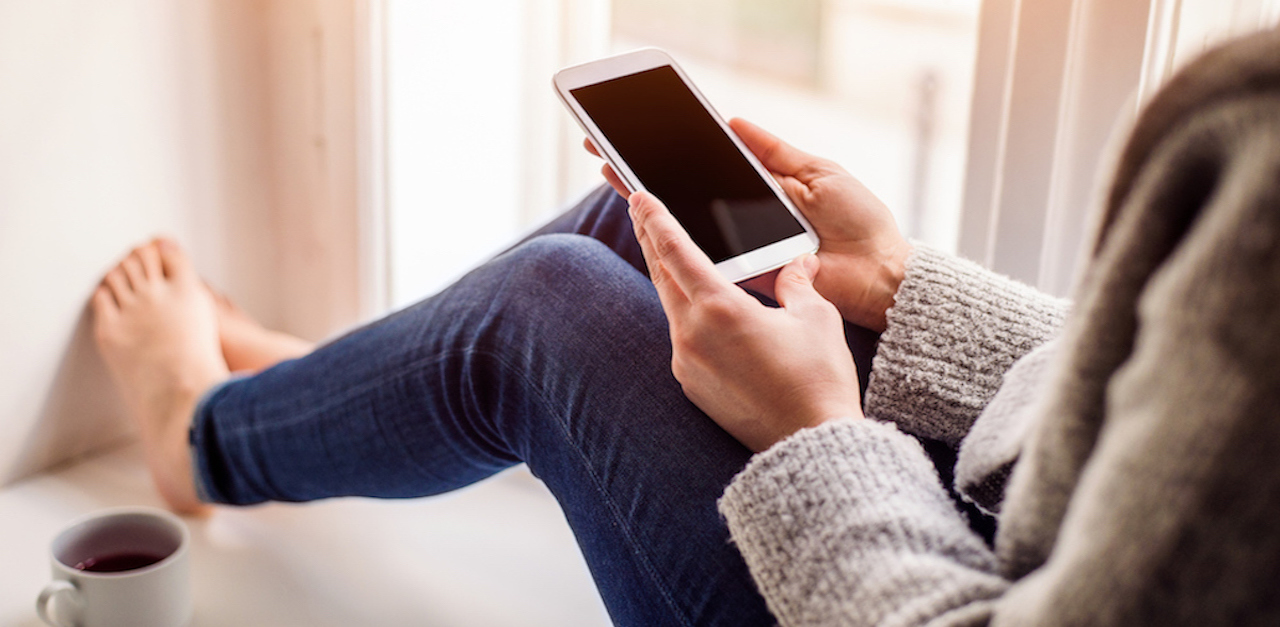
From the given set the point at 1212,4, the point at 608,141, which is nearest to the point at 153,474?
the point at 608,141

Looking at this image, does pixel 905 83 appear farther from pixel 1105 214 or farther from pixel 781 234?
pixel 1105 214

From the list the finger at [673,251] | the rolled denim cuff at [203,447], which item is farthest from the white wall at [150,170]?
the finger at [673,251]

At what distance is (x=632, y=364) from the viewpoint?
1.73 feet

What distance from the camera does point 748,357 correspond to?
48 cm

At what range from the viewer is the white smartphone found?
63 cm

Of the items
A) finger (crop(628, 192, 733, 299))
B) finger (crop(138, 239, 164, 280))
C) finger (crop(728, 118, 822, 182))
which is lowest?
finger (crop(138, 239, 164, 280))

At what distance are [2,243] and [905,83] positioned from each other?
32.3 inches

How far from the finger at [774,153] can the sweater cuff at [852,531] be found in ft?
1.03

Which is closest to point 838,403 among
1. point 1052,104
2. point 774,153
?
point 774,153

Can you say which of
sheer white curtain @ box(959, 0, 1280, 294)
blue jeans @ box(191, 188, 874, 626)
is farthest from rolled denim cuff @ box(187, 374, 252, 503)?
sheer white curtain @ box(959, 0, 1280, 294)

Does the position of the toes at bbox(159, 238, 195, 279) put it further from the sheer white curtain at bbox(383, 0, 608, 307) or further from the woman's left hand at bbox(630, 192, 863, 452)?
the woman's left hand at bbox(630, 192, 863, 452)

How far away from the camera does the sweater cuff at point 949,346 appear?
1.77 feet

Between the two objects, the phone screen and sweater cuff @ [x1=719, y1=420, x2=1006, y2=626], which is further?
the phone screen

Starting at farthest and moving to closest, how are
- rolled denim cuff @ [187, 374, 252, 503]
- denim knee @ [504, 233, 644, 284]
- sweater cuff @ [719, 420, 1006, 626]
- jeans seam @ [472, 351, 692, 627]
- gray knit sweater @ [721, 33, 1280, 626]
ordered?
rolled denim cuff @ [187, 374, 252, 503] < denim knee @ [504, 233, 644, 284] < jeans seam @ [472, 351, 692, 627] < sweater cuff @ [719, 420, 1006, 626] < gray knit sweater @ [721, 33, 1280, 626]
